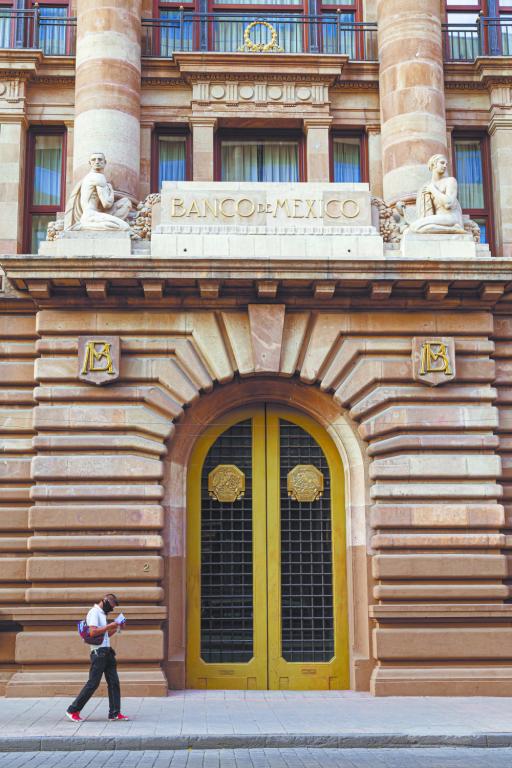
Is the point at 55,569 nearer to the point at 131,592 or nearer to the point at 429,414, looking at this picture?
the point at 131,592

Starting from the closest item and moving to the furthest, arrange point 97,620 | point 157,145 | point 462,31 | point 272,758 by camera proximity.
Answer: point 272,758 → point 97,620 → point 157,145 → point 462,31

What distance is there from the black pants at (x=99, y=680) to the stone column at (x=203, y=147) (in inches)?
475

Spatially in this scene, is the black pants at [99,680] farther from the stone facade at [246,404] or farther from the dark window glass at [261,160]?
the dark window glass at [261,160]

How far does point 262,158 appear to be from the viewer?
2541cm

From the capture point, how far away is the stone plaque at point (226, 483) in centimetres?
2144

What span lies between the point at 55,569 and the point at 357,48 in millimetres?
14487

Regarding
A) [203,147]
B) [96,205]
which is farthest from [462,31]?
[96,205]

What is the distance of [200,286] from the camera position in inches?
813

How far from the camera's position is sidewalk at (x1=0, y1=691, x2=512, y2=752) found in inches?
588

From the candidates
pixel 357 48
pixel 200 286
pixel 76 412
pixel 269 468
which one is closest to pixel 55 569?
pixel 76 412

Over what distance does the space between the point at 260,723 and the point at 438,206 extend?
1095 centimetres

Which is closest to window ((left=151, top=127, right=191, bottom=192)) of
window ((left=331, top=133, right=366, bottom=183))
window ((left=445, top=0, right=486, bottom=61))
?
window ((left=331, top=133, right=366, bottom=183))

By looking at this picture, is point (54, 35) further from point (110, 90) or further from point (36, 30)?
point (110, 90)

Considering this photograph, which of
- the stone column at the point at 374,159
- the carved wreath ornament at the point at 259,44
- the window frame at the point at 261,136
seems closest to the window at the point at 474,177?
the stone column at the point at 374,159
